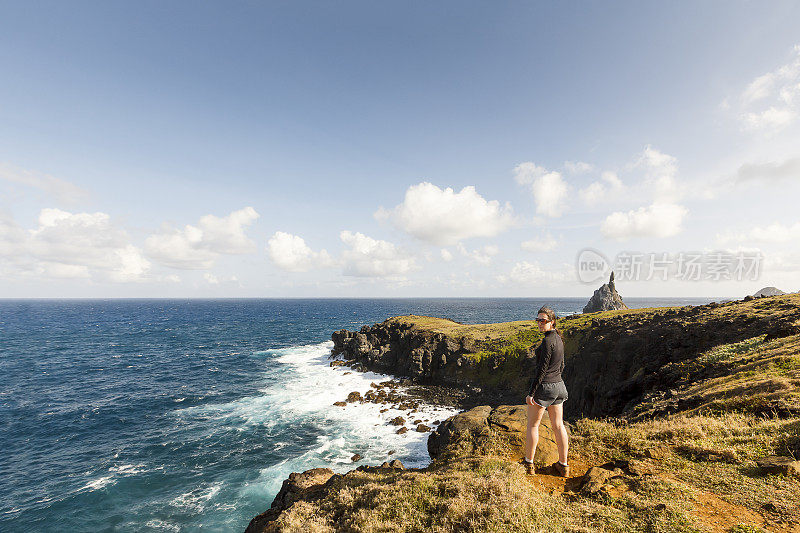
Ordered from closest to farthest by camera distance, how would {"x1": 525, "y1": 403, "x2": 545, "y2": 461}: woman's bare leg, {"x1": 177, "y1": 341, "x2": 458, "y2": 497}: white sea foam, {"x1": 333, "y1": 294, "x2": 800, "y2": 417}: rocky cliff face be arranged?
{"x1": 525, "y1": 403, "x2": 545, "y2": 461}: woman's bare leg < {"x1": 333, "y1": 294, "x2": 800, "y2": 417}: rocky cliff face < {"x1": 177, "y1": 341, "x2": 458, "y2": 497}: white sea foam

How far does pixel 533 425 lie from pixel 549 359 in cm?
196

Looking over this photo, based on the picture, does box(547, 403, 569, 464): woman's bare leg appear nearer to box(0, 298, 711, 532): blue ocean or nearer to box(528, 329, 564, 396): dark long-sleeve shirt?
box(528, 329, 564, 396): dark long-sleeve shirt

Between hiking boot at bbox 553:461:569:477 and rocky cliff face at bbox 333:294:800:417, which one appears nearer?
hiking boot at bbox 553:461:569:477

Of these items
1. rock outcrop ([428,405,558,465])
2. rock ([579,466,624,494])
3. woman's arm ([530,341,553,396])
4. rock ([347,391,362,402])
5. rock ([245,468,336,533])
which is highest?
woman's arm ([530,341,553,396])

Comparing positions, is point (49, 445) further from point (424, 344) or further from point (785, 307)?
point (785, 307)

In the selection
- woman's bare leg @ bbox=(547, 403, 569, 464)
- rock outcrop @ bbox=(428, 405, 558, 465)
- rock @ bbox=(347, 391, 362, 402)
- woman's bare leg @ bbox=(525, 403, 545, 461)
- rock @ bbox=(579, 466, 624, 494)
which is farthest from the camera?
rock @ bbox=(347, 391, 362, 402)

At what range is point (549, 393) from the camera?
791cm

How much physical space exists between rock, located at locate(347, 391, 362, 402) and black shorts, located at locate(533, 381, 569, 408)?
1545 inches

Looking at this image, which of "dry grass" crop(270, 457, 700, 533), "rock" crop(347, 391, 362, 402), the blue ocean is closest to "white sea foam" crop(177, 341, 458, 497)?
the blue ocean

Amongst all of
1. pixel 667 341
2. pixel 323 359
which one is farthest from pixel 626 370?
pixel 323 359

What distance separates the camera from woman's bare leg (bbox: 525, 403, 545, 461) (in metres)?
8.10

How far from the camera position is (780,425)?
9148 mm

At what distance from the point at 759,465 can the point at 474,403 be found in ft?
119

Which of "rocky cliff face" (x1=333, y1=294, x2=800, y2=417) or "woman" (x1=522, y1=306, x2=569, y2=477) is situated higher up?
"woman" (x1=522, y1=306, x2=569, y2=477)
